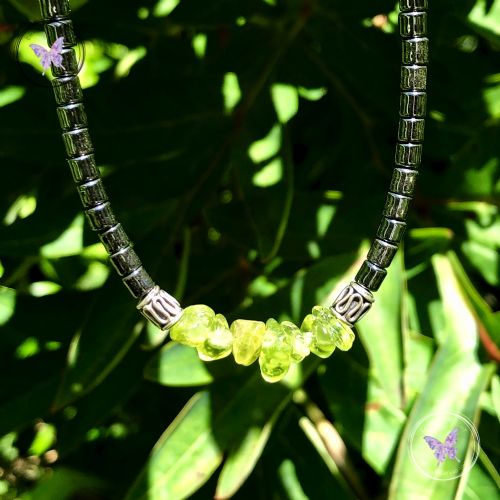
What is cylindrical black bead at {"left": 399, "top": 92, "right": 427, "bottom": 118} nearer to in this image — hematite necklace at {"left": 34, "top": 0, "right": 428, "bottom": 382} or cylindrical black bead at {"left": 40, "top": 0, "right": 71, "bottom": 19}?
hematite necklace at {"left": 34, "top": 0, "right": 428, "bottom": 382}

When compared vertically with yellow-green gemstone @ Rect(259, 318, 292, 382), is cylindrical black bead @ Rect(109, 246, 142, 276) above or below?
above

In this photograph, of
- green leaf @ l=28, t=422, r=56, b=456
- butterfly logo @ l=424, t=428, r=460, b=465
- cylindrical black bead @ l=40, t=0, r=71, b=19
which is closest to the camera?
cylindrical black bead @ l=40, t=0, r=71, b=19

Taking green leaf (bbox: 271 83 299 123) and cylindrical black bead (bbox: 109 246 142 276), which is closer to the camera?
cylindrical black bead (bbox: 109 246 142 276)

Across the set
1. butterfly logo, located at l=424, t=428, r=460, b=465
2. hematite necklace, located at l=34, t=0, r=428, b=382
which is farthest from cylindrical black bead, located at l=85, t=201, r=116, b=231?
butterfly logo, located at l=424, t=428, r=460, b=465

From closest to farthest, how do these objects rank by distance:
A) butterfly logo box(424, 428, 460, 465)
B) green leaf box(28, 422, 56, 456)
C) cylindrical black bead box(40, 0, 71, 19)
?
cylindrical black bead box(40, 0, 71, 19) → butterfly logo box(424, 428, 460, 465) → green leaf box(28, 422, 56, 456)

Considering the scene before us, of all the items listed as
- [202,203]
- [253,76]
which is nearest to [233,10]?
[253,76]

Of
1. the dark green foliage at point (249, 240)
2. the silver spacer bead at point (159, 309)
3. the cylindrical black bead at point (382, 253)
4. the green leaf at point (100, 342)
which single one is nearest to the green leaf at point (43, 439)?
the dark green foliage at point (249, 240)

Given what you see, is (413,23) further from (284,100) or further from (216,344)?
(216,344)
